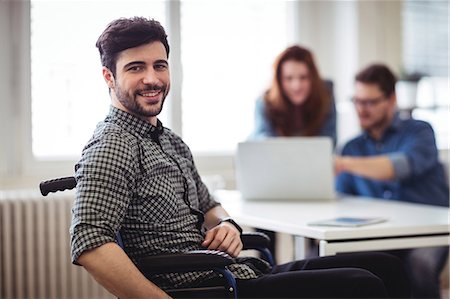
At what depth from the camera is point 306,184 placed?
2844mm

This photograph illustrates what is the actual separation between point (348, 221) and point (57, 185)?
100cm

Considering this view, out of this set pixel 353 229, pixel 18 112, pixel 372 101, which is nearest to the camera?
pixel 353 229

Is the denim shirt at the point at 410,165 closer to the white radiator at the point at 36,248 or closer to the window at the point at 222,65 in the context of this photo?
the window at the point at 222,65

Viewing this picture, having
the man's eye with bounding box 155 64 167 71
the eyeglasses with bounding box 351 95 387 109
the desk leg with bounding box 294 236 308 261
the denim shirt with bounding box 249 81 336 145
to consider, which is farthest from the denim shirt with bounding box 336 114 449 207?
the man's eye with bounding box 155 64 167 71

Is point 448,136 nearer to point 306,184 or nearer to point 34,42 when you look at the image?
point 306,184

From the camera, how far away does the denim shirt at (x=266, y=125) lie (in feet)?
10.6

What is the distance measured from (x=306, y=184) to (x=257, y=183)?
0.20m

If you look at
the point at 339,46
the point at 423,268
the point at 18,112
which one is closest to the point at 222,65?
the point at 339,46

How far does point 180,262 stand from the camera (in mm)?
1564

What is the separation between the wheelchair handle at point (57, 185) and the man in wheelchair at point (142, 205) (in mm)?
77

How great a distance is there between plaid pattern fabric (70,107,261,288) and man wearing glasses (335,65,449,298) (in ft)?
3.99

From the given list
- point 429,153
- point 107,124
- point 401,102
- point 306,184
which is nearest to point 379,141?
point 429,153

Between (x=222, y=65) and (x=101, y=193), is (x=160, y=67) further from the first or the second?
(x=222, y=65)

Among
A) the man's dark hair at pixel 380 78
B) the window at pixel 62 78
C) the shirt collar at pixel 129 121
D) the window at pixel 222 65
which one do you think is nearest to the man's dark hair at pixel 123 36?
the shirt collar at pixel 129 121
